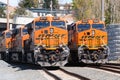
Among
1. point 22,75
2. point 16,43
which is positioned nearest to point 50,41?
point 22,75

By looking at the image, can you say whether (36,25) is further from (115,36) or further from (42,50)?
(115,36)

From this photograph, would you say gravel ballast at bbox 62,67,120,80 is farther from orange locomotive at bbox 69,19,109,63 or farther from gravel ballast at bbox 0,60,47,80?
orange locomotive at bbox 69,19,109,63

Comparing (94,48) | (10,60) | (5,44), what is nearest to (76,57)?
(94,48)

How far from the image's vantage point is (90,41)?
28172 mm

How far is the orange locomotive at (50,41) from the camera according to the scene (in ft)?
83.6

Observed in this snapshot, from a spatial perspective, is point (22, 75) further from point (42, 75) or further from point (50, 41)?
point (50, 41)

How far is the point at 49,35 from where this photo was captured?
85.8 ft

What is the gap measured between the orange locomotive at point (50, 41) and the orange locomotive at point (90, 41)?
222 centimetres

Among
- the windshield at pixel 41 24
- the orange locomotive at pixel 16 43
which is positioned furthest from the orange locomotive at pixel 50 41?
the orange locomotive at pixel 16 43

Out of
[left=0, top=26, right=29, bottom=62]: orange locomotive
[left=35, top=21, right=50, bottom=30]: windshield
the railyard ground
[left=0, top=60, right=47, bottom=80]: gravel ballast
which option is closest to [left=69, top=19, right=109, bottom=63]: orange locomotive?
[left=35, top=21, right=50, bottom=30]: windshield

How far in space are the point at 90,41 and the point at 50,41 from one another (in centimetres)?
346

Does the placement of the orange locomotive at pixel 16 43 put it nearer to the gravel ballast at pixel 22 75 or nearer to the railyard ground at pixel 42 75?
the gravel ballast at pixel 22 75

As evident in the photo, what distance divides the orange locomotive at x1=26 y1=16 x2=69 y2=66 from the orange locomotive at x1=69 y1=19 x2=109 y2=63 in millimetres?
2218

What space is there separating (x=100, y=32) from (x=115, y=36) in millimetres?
5047
